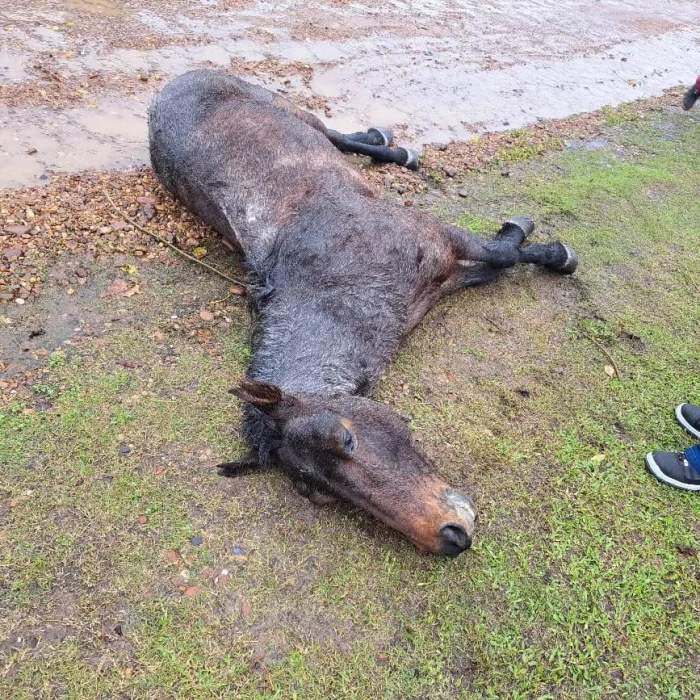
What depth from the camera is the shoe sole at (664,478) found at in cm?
306

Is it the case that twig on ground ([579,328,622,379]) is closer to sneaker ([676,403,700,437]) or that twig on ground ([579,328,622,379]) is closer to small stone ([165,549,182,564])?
sneaker ([676,403,700,437])

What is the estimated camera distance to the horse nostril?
2.38 metres

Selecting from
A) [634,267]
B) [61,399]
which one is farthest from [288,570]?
[634,267]

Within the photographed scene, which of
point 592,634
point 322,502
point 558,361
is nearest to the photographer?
point 592,634

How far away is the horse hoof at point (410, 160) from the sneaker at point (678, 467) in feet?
11.3

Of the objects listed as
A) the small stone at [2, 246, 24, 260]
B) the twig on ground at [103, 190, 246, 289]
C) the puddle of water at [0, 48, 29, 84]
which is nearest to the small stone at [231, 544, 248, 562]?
the twig on ground at [103, 190, 246, 289]

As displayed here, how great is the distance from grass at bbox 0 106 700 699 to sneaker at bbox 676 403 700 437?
66 millimetres

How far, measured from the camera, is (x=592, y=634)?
2.51 metres

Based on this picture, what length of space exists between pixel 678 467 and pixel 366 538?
66.2 inches

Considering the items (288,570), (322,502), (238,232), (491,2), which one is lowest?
(288,570)

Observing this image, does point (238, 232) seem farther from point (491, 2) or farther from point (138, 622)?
point (491, 2)

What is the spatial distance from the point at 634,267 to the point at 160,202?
3.72 meters

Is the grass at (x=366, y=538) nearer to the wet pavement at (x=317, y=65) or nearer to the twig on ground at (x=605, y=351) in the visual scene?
the twig on ground at (x=605, y=351)

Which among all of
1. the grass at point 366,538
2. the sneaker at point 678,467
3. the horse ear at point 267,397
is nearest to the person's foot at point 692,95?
the grass at point 366,538
